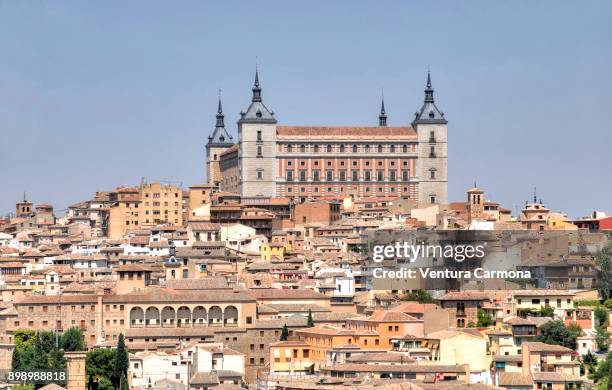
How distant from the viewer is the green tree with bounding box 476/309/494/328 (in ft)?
232

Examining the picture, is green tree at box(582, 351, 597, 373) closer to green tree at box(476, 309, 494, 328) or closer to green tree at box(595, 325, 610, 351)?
green tree at box(595, 325, 610, 351)

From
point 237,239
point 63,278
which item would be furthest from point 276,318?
point 237,239

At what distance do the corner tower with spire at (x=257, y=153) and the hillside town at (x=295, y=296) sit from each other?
4130mm

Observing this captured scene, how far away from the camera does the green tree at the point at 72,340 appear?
72.4m

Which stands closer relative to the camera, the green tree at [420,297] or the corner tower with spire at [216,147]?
the green tree at [420,297]

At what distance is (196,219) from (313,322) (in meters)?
36.5

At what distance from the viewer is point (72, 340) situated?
73.0 metres

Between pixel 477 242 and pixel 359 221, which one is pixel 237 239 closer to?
pixel 359 221

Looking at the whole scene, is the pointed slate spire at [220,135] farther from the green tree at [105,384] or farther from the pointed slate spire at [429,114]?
the green tree at [105,384]

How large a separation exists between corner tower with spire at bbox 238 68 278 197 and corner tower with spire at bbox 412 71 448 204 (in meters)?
10.4

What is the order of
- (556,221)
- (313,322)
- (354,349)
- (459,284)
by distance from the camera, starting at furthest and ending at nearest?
(556,221), (459,284), (313,322), (354,349)

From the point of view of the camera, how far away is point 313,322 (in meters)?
73.9

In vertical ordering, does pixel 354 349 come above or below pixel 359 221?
below

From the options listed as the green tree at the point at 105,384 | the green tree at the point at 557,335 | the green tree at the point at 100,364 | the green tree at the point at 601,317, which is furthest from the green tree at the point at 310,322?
the green tree at the point at 601,317
